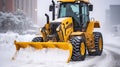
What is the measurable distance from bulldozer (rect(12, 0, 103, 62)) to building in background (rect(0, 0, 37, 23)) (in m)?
47.2

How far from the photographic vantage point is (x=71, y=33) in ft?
46.5

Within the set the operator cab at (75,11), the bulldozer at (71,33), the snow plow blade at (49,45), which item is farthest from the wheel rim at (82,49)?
the operator cab at (75,11)

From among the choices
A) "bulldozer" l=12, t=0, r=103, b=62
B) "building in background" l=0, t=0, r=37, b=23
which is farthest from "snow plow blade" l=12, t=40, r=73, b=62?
"building in background" l=0, t=0, r=37, b=23

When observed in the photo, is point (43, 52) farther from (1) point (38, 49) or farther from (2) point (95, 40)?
(2) point (95, 40)

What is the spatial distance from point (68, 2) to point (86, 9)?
1.25 meters

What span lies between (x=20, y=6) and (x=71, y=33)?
60.5 meters

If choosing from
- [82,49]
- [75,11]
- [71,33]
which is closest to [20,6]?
[75,11]

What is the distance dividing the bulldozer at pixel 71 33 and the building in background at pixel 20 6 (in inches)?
1859

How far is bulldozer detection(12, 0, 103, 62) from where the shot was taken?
42.5 ft

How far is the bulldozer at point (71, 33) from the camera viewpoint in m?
A: 12.9

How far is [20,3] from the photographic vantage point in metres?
74.1

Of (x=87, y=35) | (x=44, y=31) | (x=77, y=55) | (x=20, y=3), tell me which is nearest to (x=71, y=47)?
(x=77, y=55)

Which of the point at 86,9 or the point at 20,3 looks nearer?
the point at 86,9

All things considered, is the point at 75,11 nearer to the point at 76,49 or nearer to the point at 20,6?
the point at 76,49
